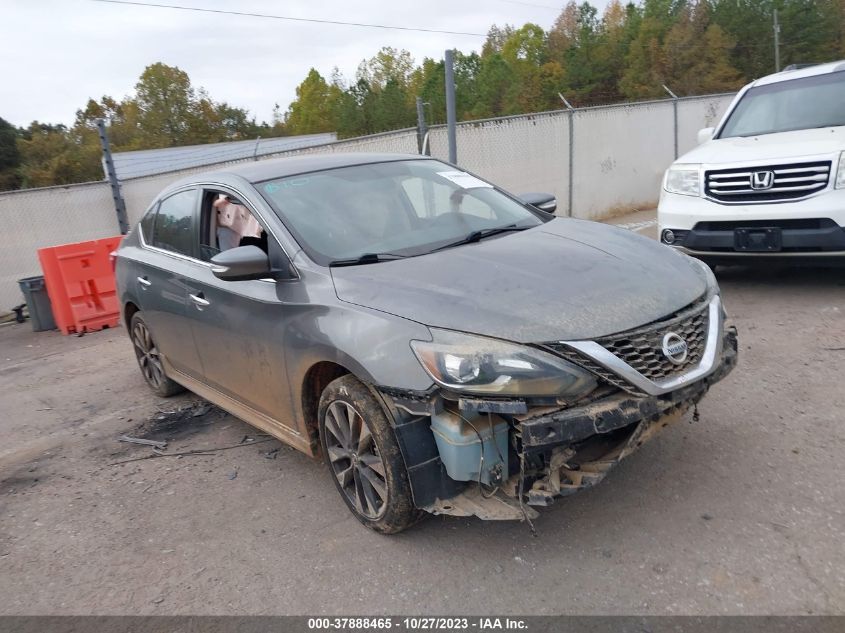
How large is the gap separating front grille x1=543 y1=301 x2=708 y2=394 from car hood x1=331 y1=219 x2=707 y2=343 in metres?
0.04

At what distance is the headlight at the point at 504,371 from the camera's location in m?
2.59

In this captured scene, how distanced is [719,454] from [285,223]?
2.51 m

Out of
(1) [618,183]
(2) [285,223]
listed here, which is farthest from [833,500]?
(1) [618,183]

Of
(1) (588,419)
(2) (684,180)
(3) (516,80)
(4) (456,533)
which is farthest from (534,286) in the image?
(3) (516,80)

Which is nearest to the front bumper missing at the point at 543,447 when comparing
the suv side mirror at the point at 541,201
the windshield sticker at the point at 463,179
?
the windshield sticker at the point at 463,179

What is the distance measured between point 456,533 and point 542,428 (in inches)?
34.2

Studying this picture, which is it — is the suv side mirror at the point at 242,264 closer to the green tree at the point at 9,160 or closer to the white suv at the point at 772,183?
the white suv at the point at 772,183

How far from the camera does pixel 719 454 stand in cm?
353

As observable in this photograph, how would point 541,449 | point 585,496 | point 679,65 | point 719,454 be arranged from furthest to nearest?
point 679,65
point 719,454
point 585,496
point 541,449

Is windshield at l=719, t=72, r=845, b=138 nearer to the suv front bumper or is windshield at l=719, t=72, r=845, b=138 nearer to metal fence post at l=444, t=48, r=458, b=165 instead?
the suv front bumper

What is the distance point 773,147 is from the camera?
5953 millimetres

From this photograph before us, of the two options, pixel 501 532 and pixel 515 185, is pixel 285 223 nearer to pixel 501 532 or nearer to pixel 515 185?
pixel 501 532

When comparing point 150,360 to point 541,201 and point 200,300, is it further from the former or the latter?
point 541,201

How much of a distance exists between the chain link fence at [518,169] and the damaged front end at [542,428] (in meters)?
5.92
